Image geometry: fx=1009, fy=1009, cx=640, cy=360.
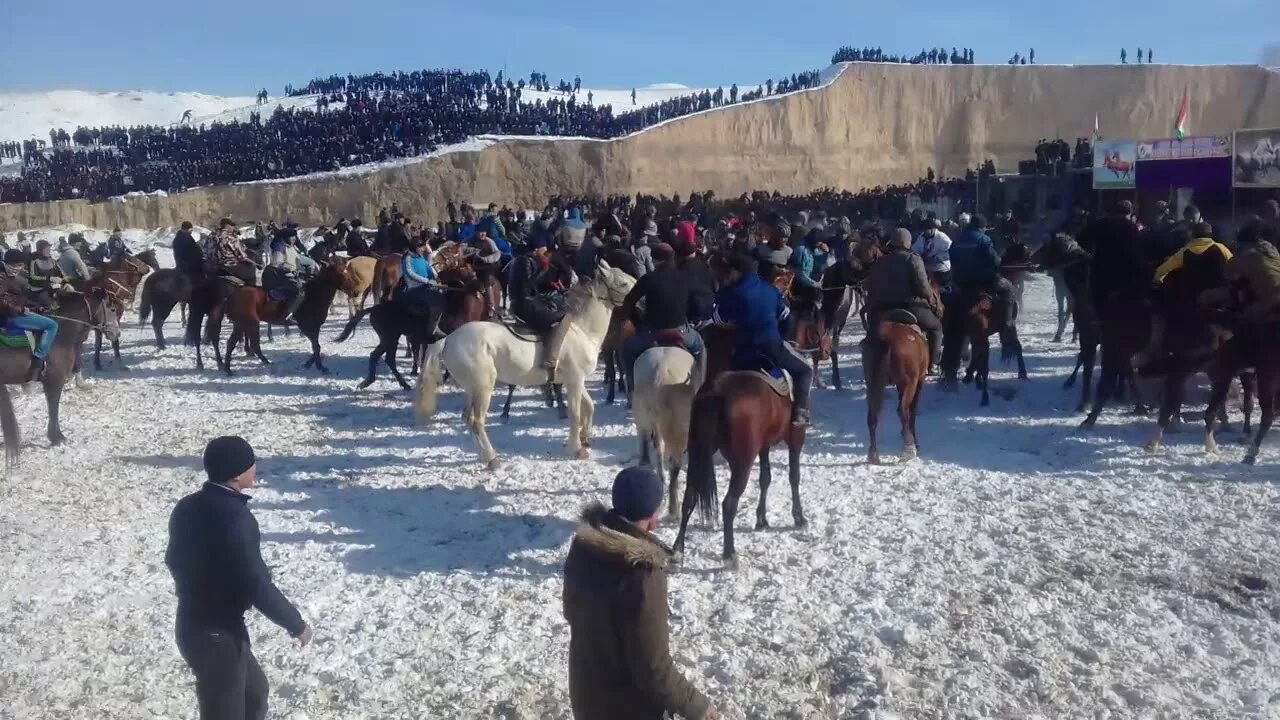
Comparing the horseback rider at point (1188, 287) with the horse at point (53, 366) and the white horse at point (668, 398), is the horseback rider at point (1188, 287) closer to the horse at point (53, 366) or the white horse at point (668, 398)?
the white horse at point (668, 398)

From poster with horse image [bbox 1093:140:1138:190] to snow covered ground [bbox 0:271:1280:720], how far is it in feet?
61.8

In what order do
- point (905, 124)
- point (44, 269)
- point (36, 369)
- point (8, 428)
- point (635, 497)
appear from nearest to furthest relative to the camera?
point (635, 497) → point (8, 428) → point (36, 369) → point (44, 269) → point (905, 124)

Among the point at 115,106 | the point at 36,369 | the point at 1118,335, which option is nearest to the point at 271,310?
the point at 36,369

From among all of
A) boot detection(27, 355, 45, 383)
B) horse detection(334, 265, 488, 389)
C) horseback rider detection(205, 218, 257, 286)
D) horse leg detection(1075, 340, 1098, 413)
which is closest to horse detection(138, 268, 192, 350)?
horseback rider detection(205, 218, 257, 286)

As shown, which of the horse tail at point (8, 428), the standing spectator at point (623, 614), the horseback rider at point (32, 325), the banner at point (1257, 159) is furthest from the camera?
the banner at point (1257, 159)

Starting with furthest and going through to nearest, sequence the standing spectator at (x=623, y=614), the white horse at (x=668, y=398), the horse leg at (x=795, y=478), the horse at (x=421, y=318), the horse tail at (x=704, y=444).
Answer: the horse at (x=421, y=318) < the white horse at (x=668, y=398) < the horse leg at (x=795, y=478) < the horse tail at (x=704, y=444) < the standing spectator at (x=623, y=614)

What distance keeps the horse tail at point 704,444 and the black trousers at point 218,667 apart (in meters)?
3.44

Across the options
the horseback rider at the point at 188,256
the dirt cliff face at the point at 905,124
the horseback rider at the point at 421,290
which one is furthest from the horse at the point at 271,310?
the dirt cliff face at the point at 905,124

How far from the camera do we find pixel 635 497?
338 cm

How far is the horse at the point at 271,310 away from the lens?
15.6 metres

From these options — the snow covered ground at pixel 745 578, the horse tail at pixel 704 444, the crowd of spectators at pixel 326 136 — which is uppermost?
the crowd of spectators at pixel 326 136

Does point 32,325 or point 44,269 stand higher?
point 44,269

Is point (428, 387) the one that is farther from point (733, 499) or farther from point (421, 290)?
point (733, 499)

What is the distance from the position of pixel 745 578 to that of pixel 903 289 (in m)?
4.63
